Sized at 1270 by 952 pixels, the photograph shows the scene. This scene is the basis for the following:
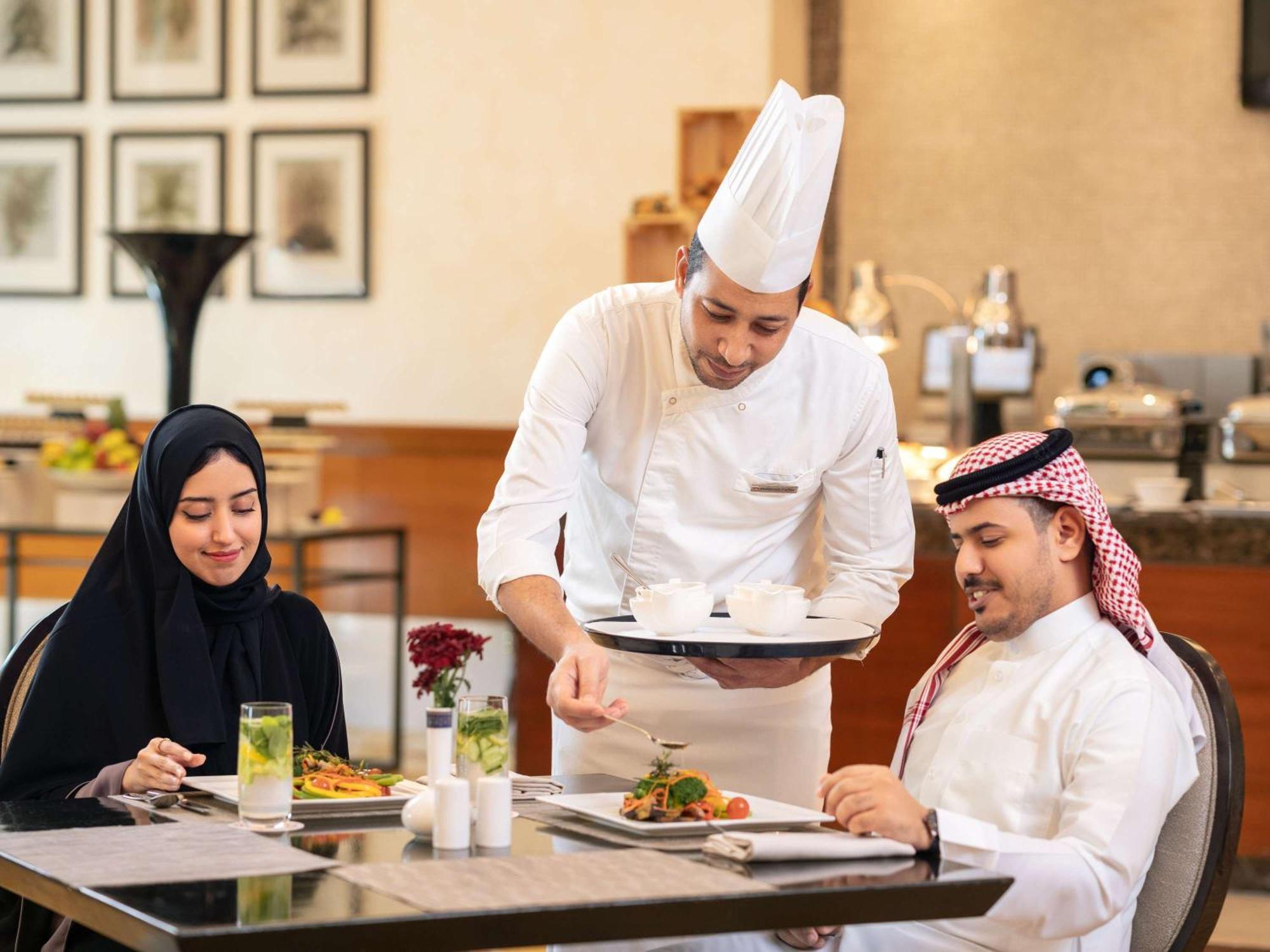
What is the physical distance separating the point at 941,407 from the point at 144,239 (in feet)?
10.5

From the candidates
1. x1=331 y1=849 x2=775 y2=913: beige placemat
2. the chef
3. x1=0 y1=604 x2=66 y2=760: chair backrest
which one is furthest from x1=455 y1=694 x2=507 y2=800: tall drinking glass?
x1=0 y1=604 x2=66 y2=760: chair backrest

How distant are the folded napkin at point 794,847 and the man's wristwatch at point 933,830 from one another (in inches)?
1.7

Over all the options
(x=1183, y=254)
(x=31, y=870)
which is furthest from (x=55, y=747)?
(x=1183, y=254)

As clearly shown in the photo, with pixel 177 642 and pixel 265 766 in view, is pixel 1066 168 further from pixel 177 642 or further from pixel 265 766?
pixel 265 766

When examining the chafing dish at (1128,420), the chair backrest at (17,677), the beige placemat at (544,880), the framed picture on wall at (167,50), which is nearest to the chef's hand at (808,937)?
the beige placemat at (544,880)

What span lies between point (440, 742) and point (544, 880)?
0.38 meters

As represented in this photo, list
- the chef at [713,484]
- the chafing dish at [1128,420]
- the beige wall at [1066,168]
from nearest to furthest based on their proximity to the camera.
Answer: the chef at [713,484], the chafing dish at [1128,420], the beige wall at [1066,168]

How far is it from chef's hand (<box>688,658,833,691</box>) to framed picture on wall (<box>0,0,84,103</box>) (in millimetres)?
5381

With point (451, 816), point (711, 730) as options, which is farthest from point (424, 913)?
point (711, 730)

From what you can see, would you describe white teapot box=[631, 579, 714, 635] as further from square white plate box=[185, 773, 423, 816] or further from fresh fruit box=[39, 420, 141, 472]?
fresh fruit box=[39, 420, 141, 472]

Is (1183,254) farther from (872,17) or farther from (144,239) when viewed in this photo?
(144,239)

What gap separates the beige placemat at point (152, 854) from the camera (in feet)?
5.20

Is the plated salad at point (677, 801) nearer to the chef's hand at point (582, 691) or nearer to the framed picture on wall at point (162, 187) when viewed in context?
the chef's hand at point (582, 691)

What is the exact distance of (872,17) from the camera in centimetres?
725
